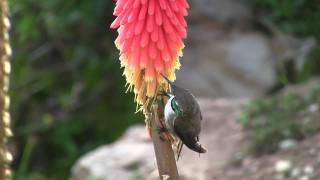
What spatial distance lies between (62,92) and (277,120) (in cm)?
407

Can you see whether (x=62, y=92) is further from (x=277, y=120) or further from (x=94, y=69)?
(x=277, y=120)

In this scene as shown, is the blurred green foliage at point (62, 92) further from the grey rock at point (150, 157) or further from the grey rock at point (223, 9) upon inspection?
the grey rock at point (150, 157)

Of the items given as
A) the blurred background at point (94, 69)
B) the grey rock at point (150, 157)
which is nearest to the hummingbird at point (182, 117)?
the grey rock at point (150, 157)

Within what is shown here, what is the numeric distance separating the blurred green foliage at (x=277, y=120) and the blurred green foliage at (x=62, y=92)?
8.64 ft

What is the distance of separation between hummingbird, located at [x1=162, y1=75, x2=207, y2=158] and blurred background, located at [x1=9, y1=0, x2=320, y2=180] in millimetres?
5267

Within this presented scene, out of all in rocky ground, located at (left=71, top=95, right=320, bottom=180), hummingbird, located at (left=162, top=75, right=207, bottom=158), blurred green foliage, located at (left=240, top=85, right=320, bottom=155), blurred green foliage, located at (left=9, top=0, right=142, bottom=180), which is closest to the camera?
hummingbird, located at (left=162, top=75, right=207, bottom=158)

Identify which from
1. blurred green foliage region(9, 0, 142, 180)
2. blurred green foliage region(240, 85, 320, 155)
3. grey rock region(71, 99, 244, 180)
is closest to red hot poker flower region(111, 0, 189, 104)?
grey rock region(71, 99, 244, 180)

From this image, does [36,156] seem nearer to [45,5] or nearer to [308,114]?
[45,5]

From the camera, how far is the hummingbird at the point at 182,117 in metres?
3.09

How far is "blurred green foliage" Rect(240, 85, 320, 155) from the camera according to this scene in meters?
6.06

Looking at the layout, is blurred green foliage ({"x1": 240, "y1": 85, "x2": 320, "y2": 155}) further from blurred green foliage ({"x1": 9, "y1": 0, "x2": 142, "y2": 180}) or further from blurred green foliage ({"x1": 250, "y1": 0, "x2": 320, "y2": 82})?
blurred green foliage ({"x1": 9, "y1": 0, "x2": 142, "y2": 180})

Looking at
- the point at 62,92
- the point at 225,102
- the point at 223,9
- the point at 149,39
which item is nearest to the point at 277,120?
the point at 225,102

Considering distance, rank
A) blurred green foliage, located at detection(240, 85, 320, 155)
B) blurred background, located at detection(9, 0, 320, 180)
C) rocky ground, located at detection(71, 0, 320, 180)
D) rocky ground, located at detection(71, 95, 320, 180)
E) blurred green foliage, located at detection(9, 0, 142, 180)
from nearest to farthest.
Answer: rocky ground, located at detection(71, 95, 320, 180) → rocky ground, located at detection(71, 0, 320, 180) → blurred green foliage, located at detection(240, 85, 320, 155) → blurred background, located at detection(9, 0, 320, 180) → blurred green foliage, located at detection(9, 0, 142, 180)

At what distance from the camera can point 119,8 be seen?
320cm
